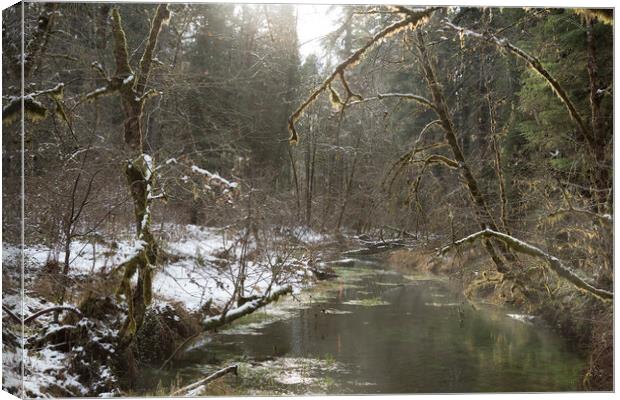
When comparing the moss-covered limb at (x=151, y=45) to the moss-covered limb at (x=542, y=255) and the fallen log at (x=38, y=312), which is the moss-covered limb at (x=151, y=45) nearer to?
the fallen log at (x=38, y=312)

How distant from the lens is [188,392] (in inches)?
172

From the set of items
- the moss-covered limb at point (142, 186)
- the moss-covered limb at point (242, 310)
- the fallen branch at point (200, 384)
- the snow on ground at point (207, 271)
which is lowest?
the fallen branch at point (200, 384)

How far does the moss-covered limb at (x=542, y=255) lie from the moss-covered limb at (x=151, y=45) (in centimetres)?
296

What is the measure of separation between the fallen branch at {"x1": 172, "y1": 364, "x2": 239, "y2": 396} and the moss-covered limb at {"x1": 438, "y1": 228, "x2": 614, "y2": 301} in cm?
206

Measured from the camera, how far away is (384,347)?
488 centimetres

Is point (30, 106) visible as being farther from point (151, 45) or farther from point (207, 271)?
point (207, 271)

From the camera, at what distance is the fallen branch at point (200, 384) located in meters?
4.34

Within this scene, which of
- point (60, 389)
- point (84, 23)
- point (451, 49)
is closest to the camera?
point (60, 389)

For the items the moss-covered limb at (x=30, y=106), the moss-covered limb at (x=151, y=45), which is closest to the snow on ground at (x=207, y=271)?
the moss-covered limb at (x=151, y=45)

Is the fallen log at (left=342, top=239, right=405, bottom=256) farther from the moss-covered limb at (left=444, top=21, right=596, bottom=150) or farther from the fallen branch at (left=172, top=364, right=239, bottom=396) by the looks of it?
the moss-covered limb at (left=444, top=21, right=596, bottom=150)

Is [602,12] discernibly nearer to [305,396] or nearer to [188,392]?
[305,396]

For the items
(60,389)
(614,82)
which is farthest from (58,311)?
(614,82)

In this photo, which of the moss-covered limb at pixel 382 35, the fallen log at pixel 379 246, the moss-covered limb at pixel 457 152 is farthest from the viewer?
the fallen log at pixel 379 246

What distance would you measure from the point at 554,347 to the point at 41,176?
177 inches
